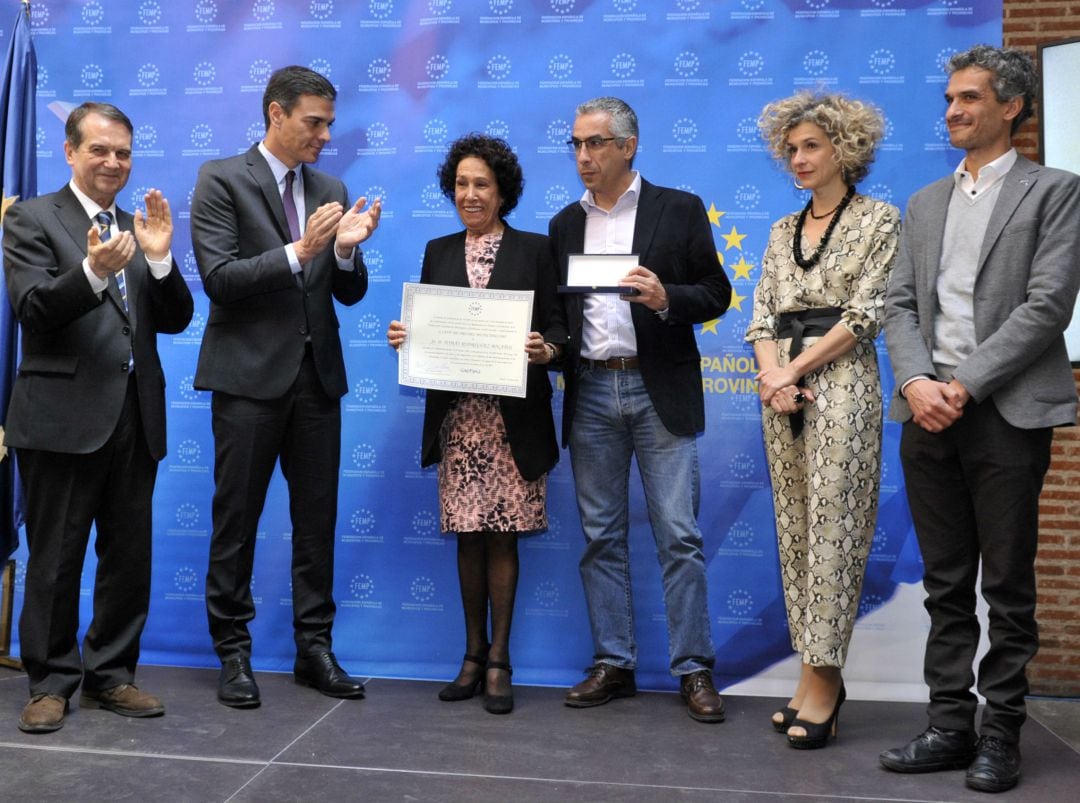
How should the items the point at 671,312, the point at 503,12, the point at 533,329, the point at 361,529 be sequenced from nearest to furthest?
the point at 671,312 → the point at 533,329 → the point at 503,12 → the point at 361,529

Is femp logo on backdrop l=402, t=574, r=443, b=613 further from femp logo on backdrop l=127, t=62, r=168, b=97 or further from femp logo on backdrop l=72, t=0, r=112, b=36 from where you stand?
femp logo on backdrop l=72, t=0, r=112, b=36

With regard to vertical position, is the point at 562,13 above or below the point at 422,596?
above

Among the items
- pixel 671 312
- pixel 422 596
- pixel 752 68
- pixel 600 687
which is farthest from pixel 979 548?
pixel 422 596

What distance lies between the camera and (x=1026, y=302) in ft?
9.55

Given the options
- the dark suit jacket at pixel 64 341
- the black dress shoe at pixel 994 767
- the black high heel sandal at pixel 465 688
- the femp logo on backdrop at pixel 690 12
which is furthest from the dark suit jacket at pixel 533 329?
the black dress shoe at pixel 994 767

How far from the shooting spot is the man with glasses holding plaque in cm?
358

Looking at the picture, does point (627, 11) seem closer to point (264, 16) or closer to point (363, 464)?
point (264, 16)

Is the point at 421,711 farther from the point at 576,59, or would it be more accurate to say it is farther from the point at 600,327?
the point at 576,59

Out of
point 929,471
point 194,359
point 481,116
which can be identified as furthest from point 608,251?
point 194,359

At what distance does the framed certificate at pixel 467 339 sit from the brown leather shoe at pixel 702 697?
118 centimetres

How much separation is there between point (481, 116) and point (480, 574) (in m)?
1.89

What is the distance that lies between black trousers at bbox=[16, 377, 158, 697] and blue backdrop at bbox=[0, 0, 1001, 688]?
0.76 meters

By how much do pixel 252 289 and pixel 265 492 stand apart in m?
0.74

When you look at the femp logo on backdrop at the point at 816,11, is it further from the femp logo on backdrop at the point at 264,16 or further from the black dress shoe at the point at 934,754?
the black dress shoe at the point at 934,754
